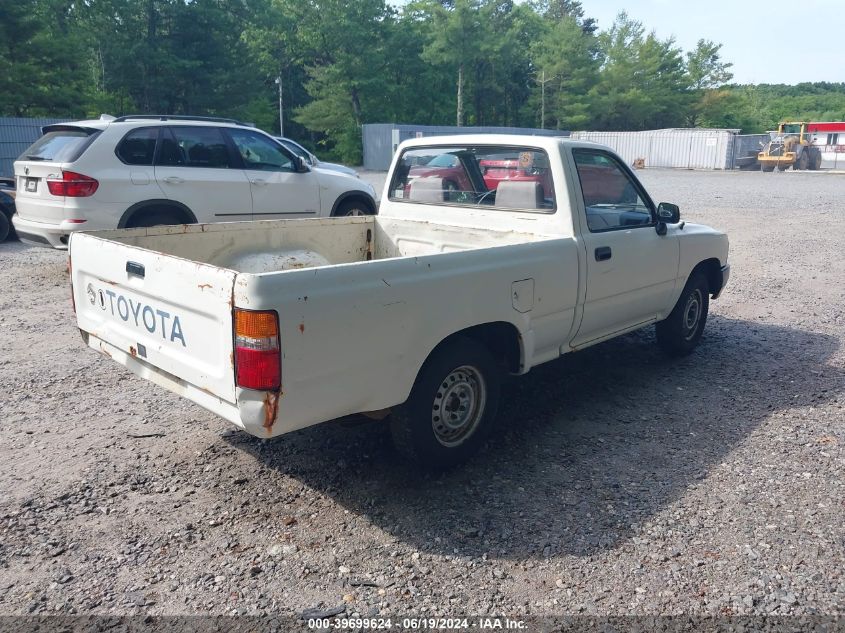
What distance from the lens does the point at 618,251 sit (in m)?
4.76

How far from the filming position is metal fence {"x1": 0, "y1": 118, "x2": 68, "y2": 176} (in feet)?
69.9

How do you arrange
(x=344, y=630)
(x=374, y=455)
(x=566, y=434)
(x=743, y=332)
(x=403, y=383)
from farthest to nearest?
1. (x=743, y=332)
2. (x=566, y=434)
3. (x=374, y=455)
4. (x=403, y=383)
5. (x=344, y=630)

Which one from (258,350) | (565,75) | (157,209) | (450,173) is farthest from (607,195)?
(565,75)

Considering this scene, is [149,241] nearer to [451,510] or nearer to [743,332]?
[451,510]

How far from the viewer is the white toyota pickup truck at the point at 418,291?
9.82ft

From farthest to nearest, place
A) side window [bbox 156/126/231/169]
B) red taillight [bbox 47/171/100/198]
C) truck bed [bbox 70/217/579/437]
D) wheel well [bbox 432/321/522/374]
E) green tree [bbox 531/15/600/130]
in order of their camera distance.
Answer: green tree [bbox 531/15/600/130], side window [bbox 156/126/231/169], red taillight [bbox 47/171/100/198], wheel well [bbox 432/321/522/374], truck bed [bbox 70/217/579/437]

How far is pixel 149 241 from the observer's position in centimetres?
437

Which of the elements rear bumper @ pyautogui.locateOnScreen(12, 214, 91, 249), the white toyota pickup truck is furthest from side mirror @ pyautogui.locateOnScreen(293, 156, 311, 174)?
the white toyota pickup truck

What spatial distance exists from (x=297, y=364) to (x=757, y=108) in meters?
89.5

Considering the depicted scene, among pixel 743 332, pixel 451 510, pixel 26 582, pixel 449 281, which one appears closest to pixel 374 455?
pixel 451 510

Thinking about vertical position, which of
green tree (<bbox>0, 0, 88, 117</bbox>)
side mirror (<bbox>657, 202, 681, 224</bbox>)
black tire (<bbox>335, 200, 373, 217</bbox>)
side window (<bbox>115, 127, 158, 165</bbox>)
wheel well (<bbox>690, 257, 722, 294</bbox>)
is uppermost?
green tree (<bbox>0, 0, 88, 117</bbox>)

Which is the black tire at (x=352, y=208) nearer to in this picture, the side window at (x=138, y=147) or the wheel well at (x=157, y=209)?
the wheel well at (x=157, y=209)

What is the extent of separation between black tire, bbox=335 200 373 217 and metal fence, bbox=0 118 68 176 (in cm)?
1531

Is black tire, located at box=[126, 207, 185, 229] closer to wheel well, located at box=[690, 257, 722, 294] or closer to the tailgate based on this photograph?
the tailgate
